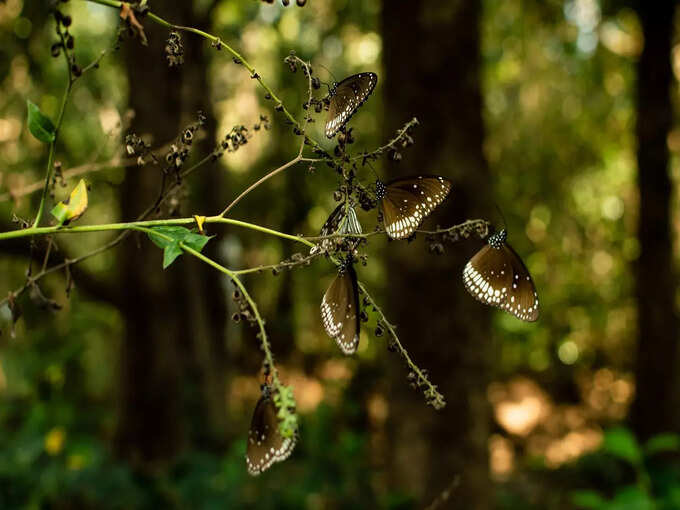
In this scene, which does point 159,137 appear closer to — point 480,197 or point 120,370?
point 120,370

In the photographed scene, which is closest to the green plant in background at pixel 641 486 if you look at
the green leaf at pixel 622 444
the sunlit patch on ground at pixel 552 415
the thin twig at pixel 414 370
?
the green leaf at pixel 622 444

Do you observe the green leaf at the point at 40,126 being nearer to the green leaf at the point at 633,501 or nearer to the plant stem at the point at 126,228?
the plant stem at the point at 126,228

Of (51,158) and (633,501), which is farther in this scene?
(633,501)

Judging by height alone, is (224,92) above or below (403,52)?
below

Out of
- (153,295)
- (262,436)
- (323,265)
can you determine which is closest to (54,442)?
(153,295)

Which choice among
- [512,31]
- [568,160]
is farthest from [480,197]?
[568,160]

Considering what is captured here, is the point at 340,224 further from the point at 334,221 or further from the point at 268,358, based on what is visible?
the point at 268,358
